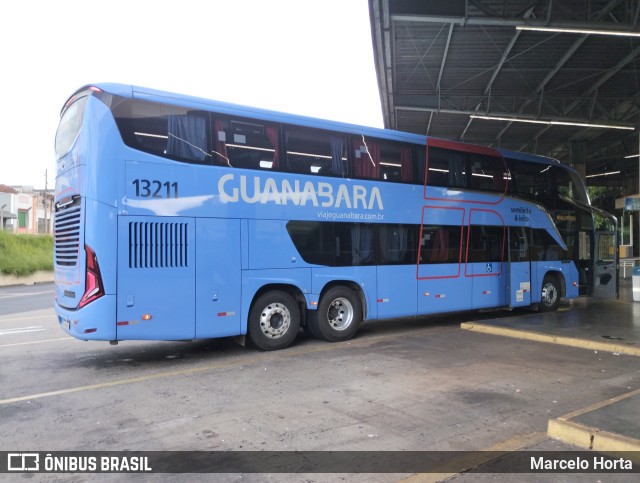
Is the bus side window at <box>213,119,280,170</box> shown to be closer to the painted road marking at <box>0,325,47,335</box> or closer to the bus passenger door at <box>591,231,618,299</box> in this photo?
the painted road marking at <box>0,325,47,335</box>

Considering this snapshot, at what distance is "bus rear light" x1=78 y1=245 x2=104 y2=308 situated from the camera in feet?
23.3

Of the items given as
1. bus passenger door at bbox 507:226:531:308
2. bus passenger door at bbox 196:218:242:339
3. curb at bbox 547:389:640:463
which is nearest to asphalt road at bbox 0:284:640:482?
curb at bbox 547:389:640:463

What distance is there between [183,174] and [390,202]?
4.39 meters

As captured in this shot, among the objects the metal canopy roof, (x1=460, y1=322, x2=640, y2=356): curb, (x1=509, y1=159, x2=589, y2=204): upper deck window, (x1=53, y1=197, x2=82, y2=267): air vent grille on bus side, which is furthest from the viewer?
(x1=509, y1=159, x2=589, y2=204): upper deck window

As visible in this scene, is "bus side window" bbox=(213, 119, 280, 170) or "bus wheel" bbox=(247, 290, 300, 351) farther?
"bus wheel" bbox=(247, 290, 300, 351)

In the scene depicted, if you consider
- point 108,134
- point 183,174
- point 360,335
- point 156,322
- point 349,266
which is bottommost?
point 360,335

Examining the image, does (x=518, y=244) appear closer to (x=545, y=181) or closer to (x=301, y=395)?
(x=545, y=181)

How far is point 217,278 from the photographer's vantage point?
320 inches

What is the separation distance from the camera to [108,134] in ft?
23.7

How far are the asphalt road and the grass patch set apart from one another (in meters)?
24.5

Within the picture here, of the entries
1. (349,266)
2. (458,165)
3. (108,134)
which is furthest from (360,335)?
(108,134)

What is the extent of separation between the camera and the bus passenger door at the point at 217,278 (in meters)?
7.97

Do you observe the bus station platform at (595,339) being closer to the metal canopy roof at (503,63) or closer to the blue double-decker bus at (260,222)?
the blue double-decker bus at (260,222)

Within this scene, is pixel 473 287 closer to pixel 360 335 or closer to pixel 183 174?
pixel 360 335
